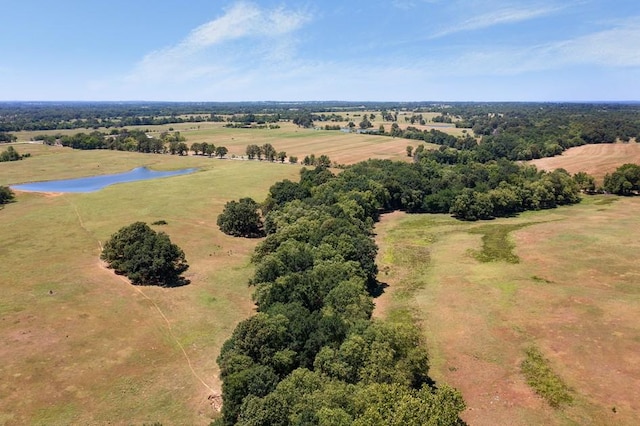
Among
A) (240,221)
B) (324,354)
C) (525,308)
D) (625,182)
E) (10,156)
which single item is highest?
(10,156)

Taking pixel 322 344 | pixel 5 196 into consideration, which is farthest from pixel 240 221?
pixel 5 196

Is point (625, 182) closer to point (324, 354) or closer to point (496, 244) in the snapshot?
point (496, 244)

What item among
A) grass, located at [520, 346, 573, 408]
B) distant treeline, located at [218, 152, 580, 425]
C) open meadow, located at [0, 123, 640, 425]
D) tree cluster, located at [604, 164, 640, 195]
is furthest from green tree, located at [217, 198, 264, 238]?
tree cluster, located at [604, 164, 640, 195]

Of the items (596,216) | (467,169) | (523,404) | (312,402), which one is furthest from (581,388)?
(467,169)

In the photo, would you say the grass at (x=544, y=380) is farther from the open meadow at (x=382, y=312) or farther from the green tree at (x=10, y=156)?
the green tree at (x=10, y=156)

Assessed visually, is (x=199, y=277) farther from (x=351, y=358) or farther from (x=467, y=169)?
(x=467, y=169)

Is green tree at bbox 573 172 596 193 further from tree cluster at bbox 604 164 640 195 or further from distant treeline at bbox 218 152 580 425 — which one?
distant treeline at bbox 218 152 580 425
